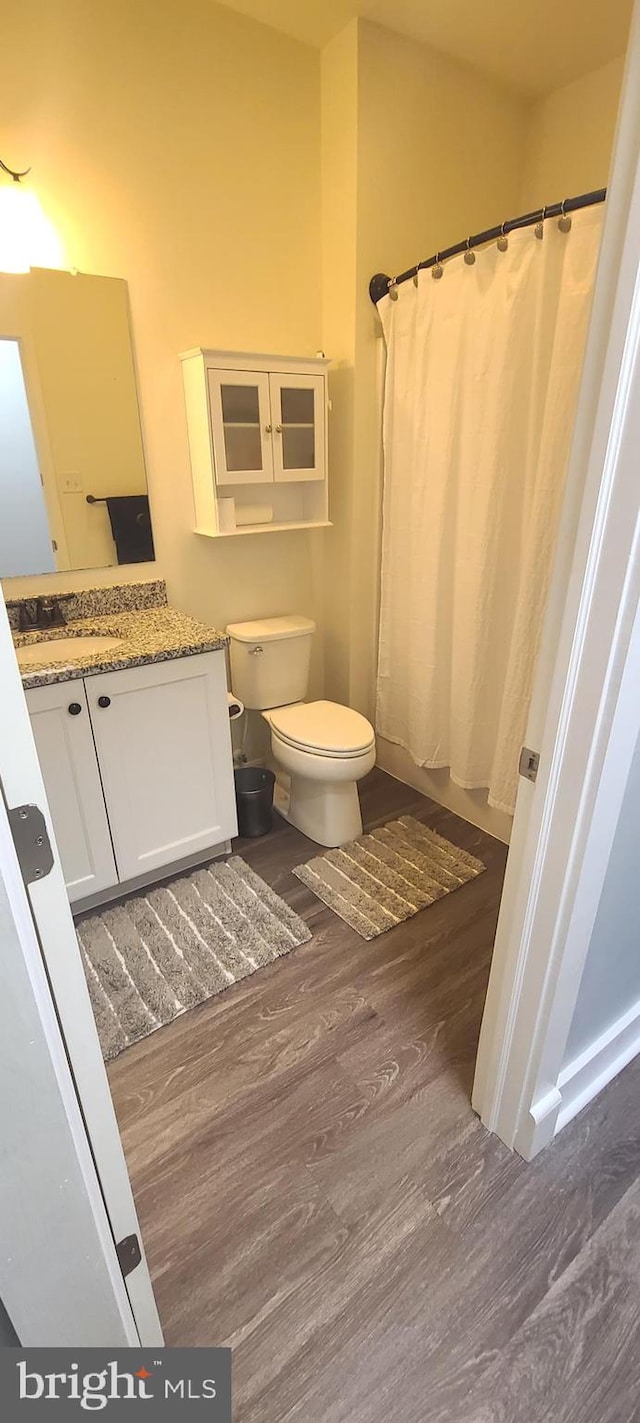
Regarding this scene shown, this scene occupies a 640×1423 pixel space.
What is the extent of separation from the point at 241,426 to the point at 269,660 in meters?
0.82

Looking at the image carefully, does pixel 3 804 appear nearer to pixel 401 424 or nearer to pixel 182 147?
pixel 401 424

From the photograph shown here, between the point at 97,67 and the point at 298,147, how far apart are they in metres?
0.68

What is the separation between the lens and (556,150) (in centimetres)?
231

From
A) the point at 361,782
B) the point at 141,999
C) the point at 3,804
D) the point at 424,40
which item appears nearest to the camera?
the point at 3,804

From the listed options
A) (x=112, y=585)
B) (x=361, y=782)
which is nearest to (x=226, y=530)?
(x=112, y=585)

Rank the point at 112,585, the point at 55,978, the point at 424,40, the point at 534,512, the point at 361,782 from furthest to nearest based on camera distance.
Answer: the point at 361,782
the point at 112,585
the point at 424,40
the point at 534,512
the point at 55,978

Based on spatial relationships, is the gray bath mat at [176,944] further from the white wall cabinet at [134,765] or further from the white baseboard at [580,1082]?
the white baseboard at [580,1082]

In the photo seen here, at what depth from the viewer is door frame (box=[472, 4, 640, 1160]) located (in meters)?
0.77

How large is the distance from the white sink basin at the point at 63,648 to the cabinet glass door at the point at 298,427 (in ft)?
2.83

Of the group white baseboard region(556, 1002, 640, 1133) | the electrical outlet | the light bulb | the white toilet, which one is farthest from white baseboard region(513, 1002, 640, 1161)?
the light bulb

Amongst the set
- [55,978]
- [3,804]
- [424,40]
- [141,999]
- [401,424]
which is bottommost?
[141,999]

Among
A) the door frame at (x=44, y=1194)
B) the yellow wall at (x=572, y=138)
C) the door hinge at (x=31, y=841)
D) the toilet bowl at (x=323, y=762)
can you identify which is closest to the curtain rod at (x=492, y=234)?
the yellow wall at (x=572, y=138)

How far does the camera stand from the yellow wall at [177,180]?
5.68ft

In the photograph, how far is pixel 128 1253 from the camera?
35.0 inches
